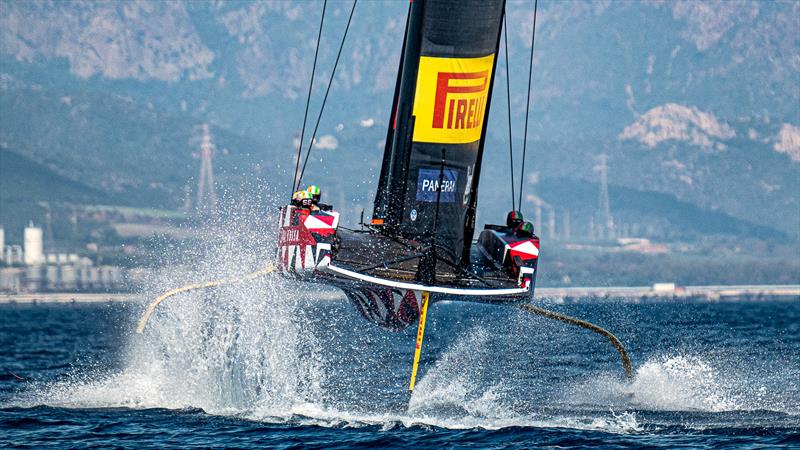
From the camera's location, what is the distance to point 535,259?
2683 centimetres

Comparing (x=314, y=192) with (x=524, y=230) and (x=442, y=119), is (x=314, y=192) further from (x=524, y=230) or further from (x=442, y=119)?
(x=524, y=230)

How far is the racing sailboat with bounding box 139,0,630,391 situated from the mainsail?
0.02m

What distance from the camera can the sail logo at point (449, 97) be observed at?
2548 centimetres

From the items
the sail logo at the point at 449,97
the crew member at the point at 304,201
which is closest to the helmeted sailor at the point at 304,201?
the crew member at the point at 304,201

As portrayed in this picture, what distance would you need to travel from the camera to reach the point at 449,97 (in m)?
25.6

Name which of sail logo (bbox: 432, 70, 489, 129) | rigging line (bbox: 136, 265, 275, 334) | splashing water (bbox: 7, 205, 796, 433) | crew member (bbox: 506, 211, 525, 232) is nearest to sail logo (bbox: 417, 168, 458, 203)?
sail logo (bbox: 432, 70, 489, 129)

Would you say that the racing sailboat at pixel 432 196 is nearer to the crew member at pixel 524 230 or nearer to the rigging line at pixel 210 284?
the crew member at pixel 524 230

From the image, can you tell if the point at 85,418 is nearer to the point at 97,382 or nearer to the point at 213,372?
the point at 213,372

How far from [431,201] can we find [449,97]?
1.92 metres

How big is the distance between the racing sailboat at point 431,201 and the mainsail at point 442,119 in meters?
0.02

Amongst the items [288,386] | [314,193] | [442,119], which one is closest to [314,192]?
[314,193]

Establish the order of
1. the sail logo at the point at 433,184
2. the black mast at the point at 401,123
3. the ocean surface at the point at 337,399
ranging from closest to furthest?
the ocean surface at the point at 337,399
the black mast at the point at 401,123
the sail logo at the point at 433,184

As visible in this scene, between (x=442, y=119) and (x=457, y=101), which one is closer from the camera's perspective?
(x=457, y=101)

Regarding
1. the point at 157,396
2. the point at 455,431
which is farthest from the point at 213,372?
the point at 455,431
